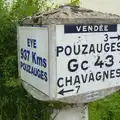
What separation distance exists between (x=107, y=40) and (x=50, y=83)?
18.2 inches

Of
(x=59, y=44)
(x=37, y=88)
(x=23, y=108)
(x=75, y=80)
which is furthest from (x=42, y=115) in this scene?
(x=59, y=44)

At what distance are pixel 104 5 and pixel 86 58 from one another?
3448mm

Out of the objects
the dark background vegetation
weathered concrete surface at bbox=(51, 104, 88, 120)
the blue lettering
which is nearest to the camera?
the blue lettering

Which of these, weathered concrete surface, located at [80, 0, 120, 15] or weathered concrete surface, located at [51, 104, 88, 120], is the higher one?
weathered concrete surface, located at [80, 0, 120, 15]

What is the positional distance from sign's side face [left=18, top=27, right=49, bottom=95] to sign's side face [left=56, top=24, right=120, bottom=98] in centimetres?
8

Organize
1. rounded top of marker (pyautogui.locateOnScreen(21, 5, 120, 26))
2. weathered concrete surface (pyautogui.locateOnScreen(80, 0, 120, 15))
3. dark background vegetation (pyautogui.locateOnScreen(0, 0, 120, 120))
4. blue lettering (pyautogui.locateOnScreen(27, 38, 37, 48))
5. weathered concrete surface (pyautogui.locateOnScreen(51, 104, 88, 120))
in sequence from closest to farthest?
rounded top of marker (pyautogui.locateOnScreen(21, 5, 120, 26))
blue lettering (pyautogui.locateOnScreen(27, 38, 37, 48))
weathered concrete surface (pyautogui.locateOnScreen(51, 104, 88, 120))
dark background vegetation (pyautogui.locateOnScreen(0, 0, 120, 120))
weathered concrete surface (pyautogui.locateOnScreen(80, 0, 120, 15))

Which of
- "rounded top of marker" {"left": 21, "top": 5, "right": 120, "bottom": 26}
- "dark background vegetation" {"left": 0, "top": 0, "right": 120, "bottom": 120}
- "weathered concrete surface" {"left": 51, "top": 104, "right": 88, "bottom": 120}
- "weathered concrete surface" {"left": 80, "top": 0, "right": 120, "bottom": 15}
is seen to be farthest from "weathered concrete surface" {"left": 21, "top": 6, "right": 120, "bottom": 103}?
"weathered concrete surface" {"left": 80, "top": 0, "right": 120, "bottom": 15}

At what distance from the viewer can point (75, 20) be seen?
5.29ft

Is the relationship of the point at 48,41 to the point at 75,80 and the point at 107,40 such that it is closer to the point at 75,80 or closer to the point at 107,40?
the point at 75,80

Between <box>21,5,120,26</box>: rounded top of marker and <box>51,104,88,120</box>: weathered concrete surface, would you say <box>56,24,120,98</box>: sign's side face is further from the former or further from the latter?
→ <box>51,104,88,120</box>: weathered concrete surface

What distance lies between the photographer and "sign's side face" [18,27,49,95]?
1607 mm

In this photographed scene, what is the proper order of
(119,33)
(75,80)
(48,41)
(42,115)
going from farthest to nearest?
(42,115)
(119,33)
(75,80)
(48,41)

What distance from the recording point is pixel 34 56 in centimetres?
172

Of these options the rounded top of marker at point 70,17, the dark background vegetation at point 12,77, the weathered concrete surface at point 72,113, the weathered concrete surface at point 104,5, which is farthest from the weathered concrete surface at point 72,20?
the weathered concrete surface at point 104,5
